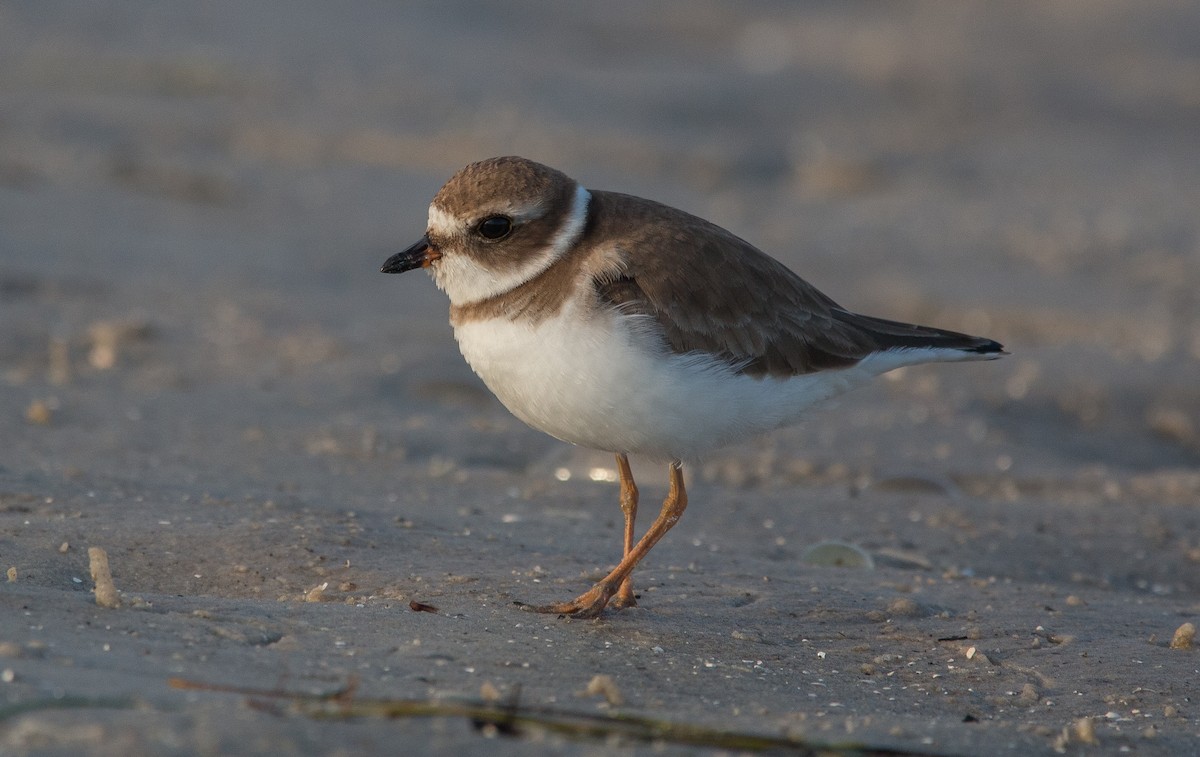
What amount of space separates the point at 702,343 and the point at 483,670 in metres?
1.28

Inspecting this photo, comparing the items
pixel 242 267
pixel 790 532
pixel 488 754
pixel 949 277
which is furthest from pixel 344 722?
pixel 949 277

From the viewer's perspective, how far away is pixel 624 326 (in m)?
4.15

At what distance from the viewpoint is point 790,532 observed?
5.68m

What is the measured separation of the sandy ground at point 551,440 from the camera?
11.8ft

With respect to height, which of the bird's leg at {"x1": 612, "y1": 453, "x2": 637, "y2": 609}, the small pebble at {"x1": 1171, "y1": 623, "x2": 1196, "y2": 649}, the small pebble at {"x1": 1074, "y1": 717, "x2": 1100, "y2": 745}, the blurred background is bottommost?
the small pebble at {"x1": 1074, "y1": 717, "x2": 1100, "y2": 745}

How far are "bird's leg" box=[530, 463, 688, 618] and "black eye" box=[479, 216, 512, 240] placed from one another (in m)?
0.92

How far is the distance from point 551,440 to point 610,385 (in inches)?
106

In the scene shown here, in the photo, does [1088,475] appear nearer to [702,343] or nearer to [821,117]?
[702,343]

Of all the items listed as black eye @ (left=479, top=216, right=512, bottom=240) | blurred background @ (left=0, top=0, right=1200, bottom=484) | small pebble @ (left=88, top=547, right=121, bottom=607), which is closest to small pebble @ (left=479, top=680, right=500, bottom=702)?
small pebble @ (left=88, top=547, right=121, bottom=607)

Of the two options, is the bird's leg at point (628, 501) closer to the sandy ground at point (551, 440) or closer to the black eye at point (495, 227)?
the sandy ground at point (551, 440)

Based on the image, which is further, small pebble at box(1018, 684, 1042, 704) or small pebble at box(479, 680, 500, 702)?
small pebble at box(1018, 684, 1042, 704)

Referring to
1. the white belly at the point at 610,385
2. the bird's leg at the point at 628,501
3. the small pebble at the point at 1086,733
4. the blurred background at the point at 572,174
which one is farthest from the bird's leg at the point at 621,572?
the blurred background at the point at 572,174

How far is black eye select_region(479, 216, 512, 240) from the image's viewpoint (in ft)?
14.6

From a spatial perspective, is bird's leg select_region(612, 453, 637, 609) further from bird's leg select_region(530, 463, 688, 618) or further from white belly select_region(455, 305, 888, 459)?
white belly select_region(455, 305, 888, 459)
